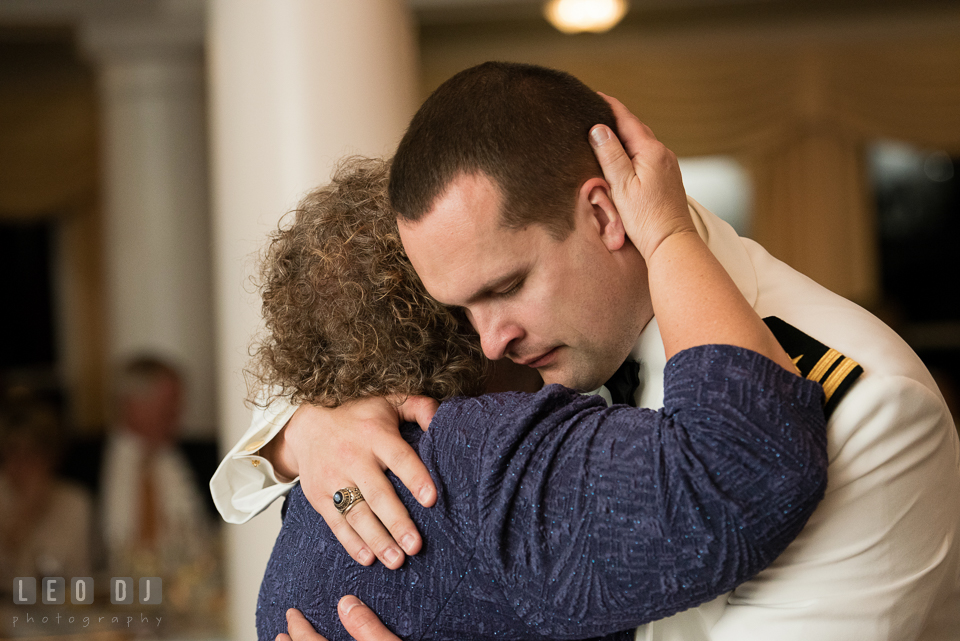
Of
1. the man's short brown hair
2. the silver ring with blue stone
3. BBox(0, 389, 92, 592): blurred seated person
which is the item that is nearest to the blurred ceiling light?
BBox(0, 389, 92, 592): blurred seated person

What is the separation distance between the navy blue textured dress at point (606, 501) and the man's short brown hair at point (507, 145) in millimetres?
305

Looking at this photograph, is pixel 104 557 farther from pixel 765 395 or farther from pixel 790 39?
pixel 790 39

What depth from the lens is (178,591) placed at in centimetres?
338

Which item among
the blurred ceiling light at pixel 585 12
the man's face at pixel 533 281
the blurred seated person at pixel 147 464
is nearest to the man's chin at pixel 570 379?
the man's face at pixel 533 281

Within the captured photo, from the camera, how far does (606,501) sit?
924mm

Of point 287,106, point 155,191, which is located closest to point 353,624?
point 287,106

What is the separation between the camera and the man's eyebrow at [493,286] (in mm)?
1211

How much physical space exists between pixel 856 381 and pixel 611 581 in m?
0.38

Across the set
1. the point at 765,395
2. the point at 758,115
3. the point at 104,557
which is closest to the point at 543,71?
the point at 765,395

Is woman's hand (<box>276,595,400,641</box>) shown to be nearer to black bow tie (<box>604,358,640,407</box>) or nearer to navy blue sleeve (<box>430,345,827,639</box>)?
navy blue sleeve (<box>430,345,827,639</box>)

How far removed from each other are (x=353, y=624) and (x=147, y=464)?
3667 millimetres

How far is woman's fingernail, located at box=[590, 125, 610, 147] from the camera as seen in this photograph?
1.24 m

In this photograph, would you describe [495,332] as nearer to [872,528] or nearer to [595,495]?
[595,495]

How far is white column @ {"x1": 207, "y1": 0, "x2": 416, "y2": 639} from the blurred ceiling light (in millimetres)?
3247
